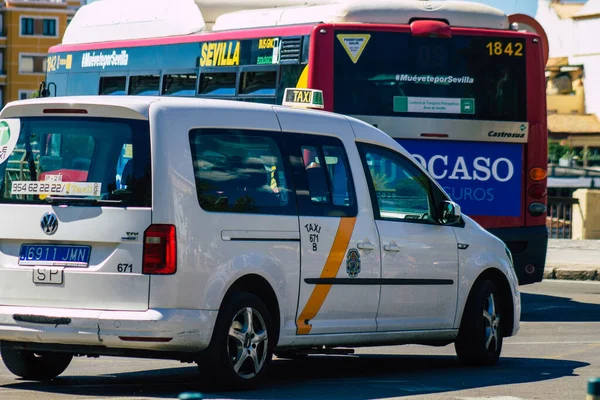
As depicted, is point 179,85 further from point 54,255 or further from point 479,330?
point 54,255

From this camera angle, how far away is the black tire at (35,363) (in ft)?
30.7

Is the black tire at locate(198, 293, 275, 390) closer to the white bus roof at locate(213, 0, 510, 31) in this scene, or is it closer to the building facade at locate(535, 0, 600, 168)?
the white bus roof at locate(213, 0, 510, 31)

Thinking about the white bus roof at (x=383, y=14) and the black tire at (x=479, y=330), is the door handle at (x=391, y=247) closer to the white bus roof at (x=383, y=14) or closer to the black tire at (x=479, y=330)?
the black tire at (x=479, y=330)

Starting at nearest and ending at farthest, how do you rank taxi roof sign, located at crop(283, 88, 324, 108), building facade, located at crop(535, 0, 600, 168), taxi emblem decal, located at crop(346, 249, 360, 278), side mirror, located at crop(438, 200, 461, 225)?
taxi emblem decal, located at crop(346, 249, 360, 278) < side mirror, located at crop(438, 200, 461, 225) < taxi roof sign, located at crop(283, 88, 324, 108) < building facade, located at crop(535, 0, 600, 168)

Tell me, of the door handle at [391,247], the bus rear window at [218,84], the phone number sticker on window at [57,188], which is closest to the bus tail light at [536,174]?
the bus rear window at [218,84]

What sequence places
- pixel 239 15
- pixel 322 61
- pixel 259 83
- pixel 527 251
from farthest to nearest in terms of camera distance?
pixel 239 15
pixel 527 251
pixel 259 83
pixel 322 61

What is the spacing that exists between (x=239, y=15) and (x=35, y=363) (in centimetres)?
763

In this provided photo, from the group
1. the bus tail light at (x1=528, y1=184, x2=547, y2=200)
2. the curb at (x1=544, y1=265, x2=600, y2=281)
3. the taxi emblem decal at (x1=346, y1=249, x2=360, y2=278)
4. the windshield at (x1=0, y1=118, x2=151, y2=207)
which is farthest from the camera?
the curb at (x1=544, y1=265, x2=600, y2=281)

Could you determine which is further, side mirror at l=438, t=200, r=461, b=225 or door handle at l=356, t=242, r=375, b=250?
side mirror at l=438, t=200, r=461, b=225

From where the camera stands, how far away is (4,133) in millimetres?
9047

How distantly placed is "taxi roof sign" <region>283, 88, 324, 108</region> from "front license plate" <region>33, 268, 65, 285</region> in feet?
8.59

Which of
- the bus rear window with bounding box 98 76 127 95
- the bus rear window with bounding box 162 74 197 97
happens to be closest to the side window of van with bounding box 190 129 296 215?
the bus rear window with bounding box 162 74 197 97

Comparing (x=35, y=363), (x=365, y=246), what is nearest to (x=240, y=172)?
(x=365, y=246)

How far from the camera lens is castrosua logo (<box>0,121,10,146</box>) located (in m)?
9.01
